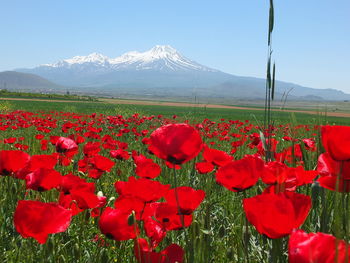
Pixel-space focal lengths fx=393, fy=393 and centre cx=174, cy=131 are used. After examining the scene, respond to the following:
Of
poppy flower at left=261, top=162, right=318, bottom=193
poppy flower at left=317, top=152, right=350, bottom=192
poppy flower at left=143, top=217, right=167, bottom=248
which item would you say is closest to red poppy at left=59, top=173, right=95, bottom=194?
poppy flower at left=143, top=217, right=167, bottom=248

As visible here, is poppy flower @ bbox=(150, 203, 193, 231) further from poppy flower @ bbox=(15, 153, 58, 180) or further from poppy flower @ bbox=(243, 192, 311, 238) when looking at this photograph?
poppy flower @ bbox=(15, 153, 58, 180)

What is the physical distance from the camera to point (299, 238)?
2.01 ft

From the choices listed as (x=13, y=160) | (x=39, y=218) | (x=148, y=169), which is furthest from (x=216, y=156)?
(x=39, y=218)

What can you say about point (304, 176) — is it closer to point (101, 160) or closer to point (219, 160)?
point (219, 160)

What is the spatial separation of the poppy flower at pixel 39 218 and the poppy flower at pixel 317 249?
54cm

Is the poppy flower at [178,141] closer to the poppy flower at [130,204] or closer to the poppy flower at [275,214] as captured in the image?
the poppy flower at [130,204]

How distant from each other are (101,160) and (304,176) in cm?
98

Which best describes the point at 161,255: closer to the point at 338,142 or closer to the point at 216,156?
the point at 338,142

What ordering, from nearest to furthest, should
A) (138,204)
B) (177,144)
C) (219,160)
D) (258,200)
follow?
(258,200), (177,144), (138,204), (219,160)

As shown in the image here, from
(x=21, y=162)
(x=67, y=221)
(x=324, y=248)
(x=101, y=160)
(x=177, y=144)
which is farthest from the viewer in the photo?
(x=101, y=160)

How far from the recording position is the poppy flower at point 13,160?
147cm

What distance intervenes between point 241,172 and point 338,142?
33 centimetres

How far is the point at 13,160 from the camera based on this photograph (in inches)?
58.0

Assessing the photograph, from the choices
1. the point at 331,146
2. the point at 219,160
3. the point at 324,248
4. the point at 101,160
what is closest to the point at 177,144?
the point at 331,146
